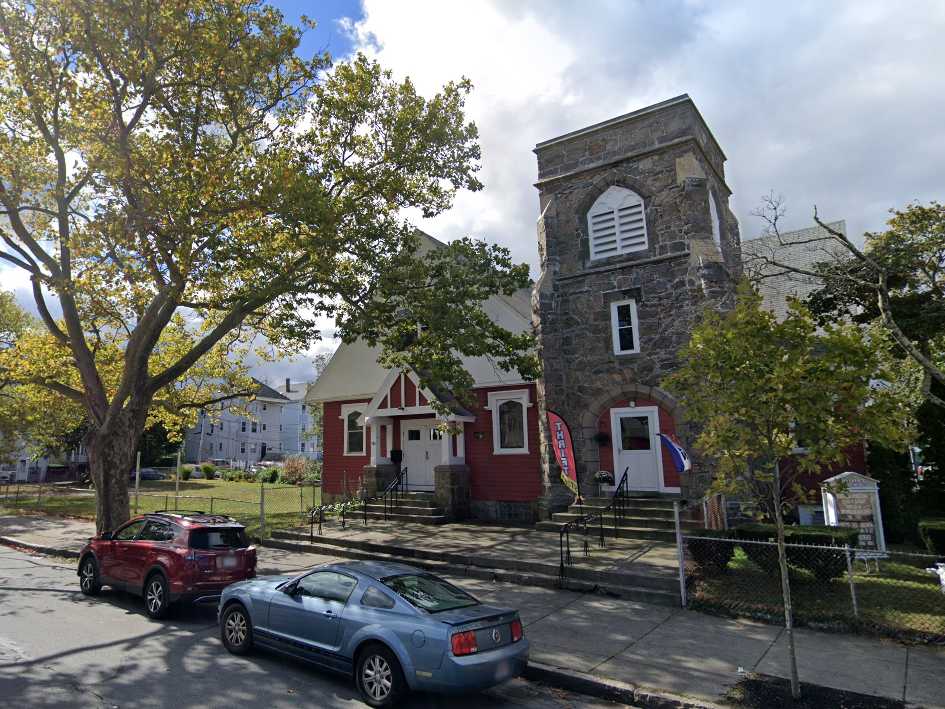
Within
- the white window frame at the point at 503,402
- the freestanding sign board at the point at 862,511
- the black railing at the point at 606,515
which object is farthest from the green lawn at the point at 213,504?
the freestanding sign board at the point at 862,511

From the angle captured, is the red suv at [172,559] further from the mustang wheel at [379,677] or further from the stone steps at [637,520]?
the stone steps at [637,520]

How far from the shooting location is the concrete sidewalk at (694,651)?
6512 millimetres

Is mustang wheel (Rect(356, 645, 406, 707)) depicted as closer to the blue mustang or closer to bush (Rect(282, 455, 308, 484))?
the blue mustang

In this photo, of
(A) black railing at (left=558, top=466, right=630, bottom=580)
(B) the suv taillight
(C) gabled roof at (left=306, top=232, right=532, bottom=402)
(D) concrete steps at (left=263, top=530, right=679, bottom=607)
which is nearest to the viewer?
(B) the suv taillight

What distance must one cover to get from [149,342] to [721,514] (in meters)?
15.0

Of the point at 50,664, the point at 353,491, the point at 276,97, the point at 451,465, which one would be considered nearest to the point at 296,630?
the point at 50,664

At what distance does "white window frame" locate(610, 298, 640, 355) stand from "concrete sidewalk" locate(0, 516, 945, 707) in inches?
300

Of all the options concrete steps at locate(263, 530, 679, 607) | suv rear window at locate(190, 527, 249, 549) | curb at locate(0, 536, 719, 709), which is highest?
suv rear window at locate(190, 527, 249, 549)

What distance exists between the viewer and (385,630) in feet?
20.0

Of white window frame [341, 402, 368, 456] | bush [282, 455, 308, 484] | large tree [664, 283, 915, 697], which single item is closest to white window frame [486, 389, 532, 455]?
white window frame [341, 402, 368, 456]

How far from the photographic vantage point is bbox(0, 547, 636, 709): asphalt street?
6117 mm

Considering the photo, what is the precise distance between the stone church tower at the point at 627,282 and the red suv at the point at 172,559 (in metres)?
8.55

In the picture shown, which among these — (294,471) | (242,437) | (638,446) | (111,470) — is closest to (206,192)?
(111,470)

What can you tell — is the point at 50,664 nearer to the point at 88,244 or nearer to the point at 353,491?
the point at 88,244
